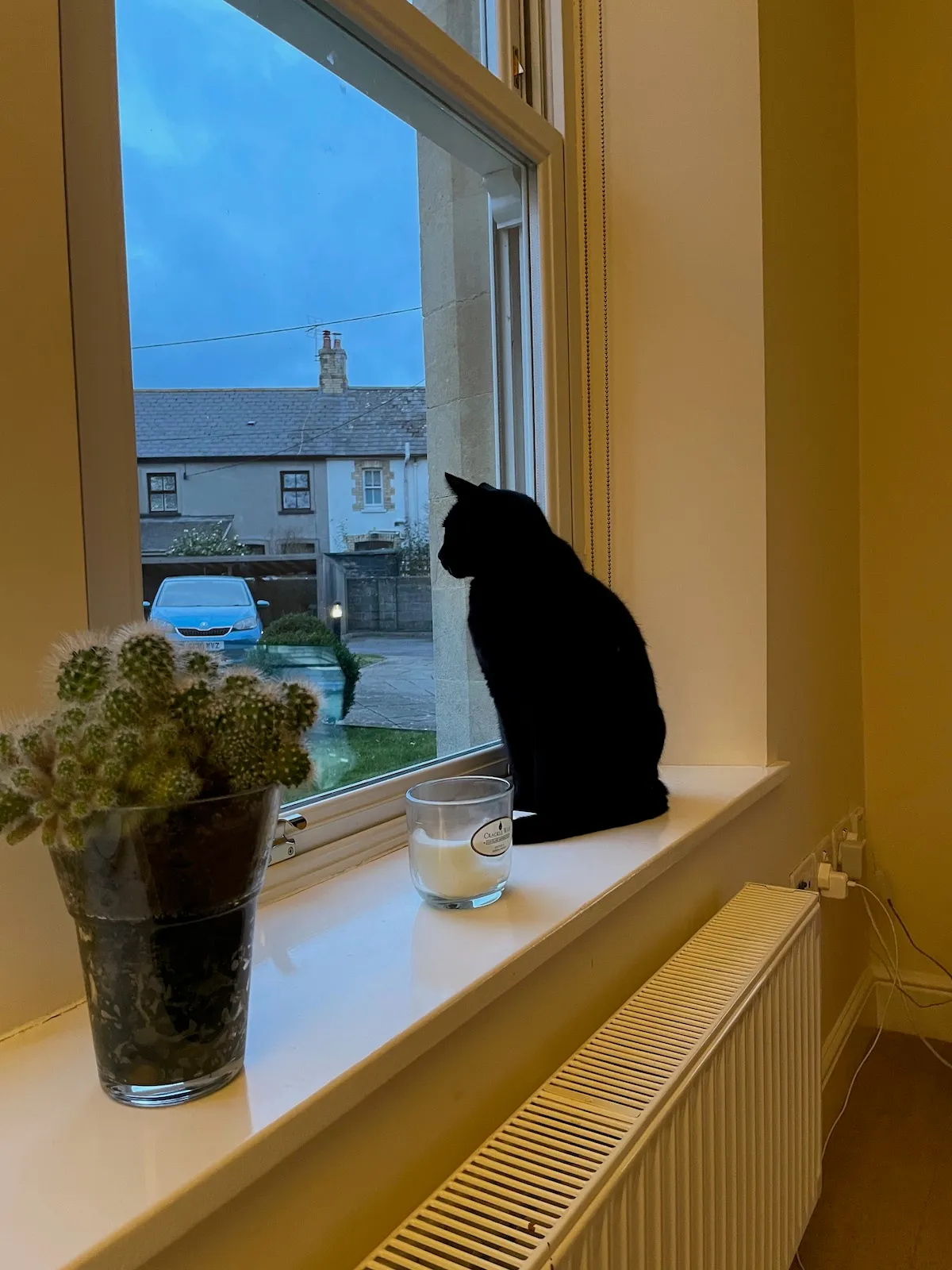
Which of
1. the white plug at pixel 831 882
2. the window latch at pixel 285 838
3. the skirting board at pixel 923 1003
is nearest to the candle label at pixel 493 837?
the window latch at pixel 285 838

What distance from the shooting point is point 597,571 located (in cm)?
144

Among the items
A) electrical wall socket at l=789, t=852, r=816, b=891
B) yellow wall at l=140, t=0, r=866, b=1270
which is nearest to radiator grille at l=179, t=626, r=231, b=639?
yellow wall at l=140, t=0, r=866, b=1270

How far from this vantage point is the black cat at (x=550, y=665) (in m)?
1.02

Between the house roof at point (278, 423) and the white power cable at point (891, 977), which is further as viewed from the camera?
the white power cable at point (891, 977)

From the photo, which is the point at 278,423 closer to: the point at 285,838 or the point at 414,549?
Result: the point at 414,549

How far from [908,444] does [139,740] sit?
188 centimetres

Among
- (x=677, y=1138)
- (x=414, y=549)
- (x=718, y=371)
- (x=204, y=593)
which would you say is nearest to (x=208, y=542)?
(x=204, y=593)

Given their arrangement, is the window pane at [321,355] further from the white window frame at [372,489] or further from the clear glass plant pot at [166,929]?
the clear glass plant pot at [166,929]

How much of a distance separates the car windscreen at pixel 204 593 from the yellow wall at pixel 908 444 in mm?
1564

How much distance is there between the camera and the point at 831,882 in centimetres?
163

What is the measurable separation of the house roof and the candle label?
0.44 m

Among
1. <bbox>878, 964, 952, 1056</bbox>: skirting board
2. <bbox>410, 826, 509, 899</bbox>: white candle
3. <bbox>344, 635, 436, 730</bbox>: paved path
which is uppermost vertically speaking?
<bbox>344, 635, 436, 730</bbox>: paved path

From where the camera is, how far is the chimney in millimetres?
1009

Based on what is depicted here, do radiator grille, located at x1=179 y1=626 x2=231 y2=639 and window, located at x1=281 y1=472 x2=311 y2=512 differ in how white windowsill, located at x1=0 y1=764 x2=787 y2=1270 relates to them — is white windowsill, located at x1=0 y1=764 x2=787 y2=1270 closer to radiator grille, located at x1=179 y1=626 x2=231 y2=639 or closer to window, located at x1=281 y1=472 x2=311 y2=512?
radiator grille, located at x1=179 y1=626 x2=231 y2=639
